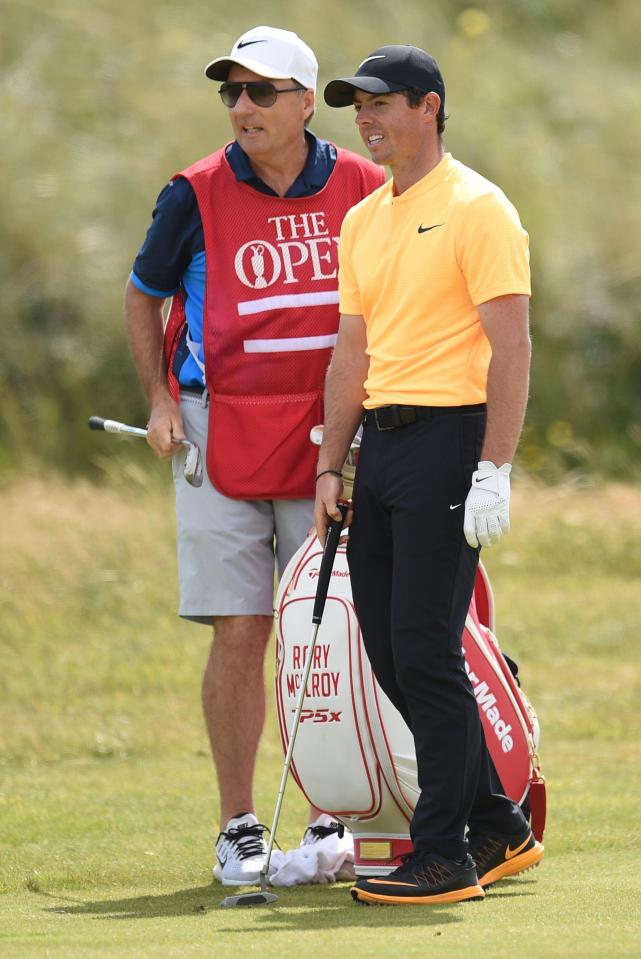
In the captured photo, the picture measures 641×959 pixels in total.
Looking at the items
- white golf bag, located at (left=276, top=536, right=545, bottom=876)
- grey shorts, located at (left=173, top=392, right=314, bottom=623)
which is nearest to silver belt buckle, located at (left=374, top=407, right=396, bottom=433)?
white golf bag, located at (left=276, top=536, right=545, bottom=876)

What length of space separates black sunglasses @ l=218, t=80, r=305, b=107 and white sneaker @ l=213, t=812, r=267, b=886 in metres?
2.10

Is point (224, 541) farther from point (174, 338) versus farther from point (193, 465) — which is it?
point (174, 338)

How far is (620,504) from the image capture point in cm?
1236

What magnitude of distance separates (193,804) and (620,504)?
6.54 metres

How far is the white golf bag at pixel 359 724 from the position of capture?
4.86m

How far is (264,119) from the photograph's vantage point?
17.2ft

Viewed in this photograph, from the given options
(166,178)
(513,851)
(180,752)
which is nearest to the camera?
(513,851)

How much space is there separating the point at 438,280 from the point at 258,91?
115 centimetres

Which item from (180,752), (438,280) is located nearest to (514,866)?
(438,280)

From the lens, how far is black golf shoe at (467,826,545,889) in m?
4.74

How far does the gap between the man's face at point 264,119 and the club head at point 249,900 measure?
214 centimetres

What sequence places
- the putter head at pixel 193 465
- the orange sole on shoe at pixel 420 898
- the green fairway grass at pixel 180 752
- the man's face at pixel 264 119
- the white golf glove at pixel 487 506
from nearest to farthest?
the green fairway grass at pixel 180 752, the white golf glove at pixel 487 506, the orange sole on shoe at pixel 420 898, the man's face at pixel 264 119, the putter head at pixel 193 465

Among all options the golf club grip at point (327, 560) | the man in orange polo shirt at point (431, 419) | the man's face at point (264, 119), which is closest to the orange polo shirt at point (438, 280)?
the man in orange polo shirt at point (431, 419)

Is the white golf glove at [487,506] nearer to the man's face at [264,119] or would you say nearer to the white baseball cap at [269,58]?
the man's face at [264,119]
